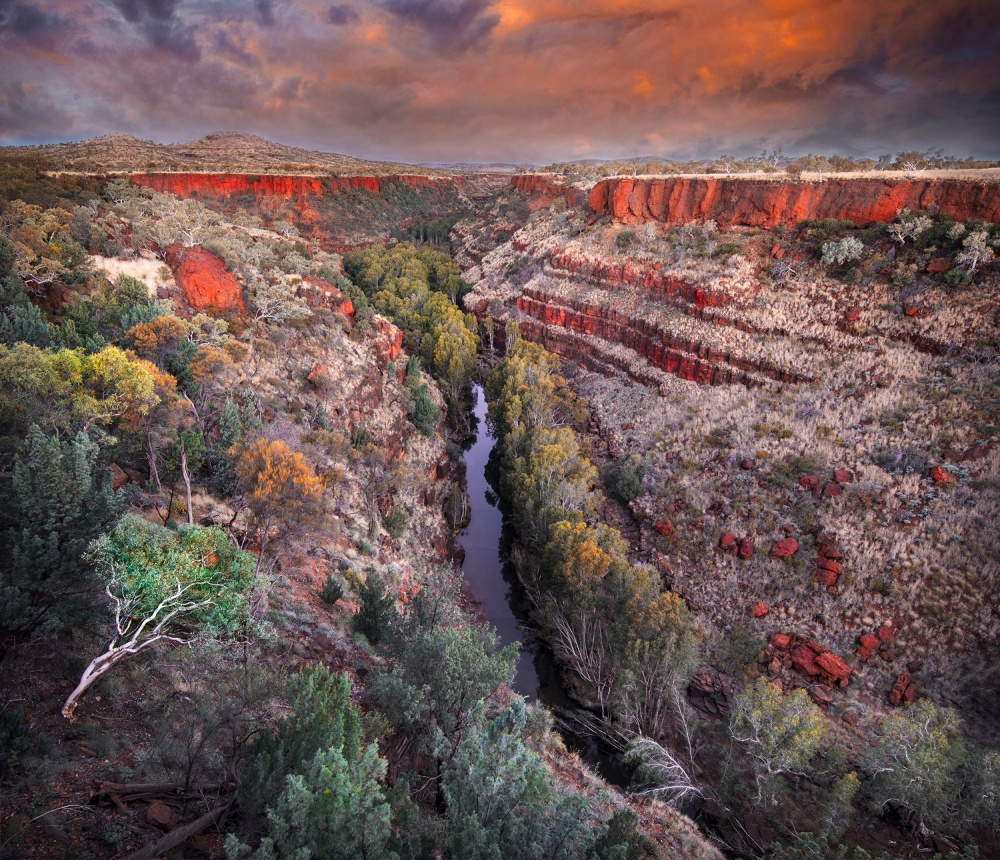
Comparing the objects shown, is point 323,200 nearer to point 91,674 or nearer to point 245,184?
point 245,184

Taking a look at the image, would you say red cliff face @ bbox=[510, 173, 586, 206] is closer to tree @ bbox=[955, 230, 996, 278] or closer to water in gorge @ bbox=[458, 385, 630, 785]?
water in gorge @ bbox=[458, 385, 630, 785]

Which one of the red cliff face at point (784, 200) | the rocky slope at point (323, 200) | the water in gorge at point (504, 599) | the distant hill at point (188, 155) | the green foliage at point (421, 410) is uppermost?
the distant hill at point (188, 155)

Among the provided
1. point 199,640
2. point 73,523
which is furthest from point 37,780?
point 73,523

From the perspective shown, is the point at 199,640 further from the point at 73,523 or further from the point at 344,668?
the point at 344,668

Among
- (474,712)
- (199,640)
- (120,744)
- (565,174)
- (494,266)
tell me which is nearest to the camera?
(120,744)

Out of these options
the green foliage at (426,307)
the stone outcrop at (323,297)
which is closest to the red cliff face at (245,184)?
the green foliage at (426,307)

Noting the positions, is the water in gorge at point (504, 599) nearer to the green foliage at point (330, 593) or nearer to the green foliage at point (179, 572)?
the green foliage at point (330, 593)

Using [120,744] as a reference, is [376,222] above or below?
above
